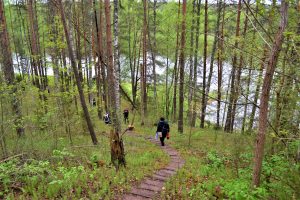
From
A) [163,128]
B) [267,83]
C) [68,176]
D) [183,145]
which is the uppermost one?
[267,83]

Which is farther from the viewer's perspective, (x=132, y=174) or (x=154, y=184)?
(x=132, y=174)

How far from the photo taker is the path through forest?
5824mm

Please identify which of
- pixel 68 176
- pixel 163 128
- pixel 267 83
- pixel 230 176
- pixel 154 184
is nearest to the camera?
pixel 267 83

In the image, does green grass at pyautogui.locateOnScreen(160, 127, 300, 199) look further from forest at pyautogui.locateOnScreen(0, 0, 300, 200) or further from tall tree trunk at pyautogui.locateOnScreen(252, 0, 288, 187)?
tall tree trunk at pyautogui.locateOnScreen(252, 0, 288, 187)

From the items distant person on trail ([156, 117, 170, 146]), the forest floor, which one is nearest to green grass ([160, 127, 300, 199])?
the forest floor

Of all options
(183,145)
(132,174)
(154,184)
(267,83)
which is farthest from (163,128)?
(267,83)

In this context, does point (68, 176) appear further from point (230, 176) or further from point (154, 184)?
point (230, 176)

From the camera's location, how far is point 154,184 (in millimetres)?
6602

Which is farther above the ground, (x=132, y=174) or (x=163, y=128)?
(x=132, y=174)

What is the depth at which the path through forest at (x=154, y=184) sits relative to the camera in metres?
5.82

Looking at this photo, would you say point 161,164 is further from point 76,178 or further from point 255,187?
point 255,187

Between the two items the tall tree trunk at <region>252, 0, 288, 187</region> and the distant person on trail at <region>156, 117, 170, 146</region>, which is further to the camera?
the distant person on trail at <region>156, 117, 170, 146</region>

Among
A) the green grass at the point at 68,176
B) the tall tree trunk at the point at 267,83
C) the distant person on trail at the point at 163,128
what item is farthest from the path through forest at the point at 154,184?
the tall tree trunk at the point at 267,83

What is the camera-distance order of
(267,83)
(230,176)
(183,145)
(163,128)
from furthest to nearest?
(183,145), (163,128), (230,176), (267,83)
